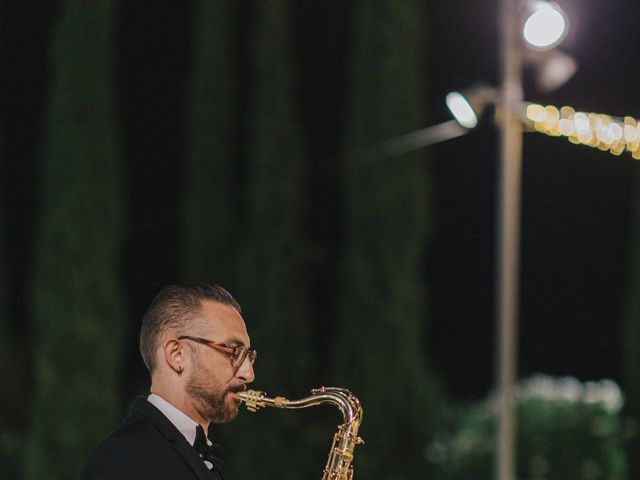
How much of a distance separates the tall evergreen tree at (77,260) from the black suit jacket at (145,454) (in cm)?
970

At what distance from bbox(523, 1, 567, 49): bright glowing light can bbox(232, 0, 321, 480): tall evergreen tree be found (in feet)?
18.7

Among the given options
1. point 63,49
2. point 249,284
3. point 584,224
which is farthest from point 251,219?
point 584,224

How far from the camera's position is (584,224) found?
18562 mm

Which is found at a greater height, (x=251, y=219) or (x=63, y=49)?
(x=63, y=49)

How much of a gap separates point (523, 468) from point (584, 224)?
19.1 ft

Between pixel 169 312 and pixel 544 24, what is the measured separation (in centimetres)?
595

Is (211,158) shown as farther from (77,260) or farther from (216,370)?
(216,370)

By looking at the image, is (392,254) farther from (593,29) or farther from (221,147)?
(593,29)

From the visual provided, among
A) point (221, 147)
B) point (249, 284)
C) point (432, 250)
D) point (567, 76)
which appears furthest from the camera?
point (432, 250)

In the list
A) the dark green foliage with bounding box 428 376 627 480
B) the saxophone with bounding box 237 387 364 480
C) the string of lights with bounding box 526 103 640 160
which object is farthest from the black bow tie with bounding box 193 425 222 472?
the dark green foliage with bounding box 428 376 627 480

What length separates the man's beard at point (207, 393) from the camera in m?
2.88

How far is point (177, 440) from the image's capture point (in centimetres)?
279

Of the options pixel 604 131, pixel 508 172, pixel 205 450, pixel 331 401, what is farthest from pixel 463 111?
pixel 205 450

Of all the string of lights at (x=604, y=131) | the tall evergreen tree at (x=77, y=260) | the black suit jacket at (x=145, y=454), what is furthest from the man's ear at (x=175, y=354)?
the tall evergreen tree at (x=77, y=260)
